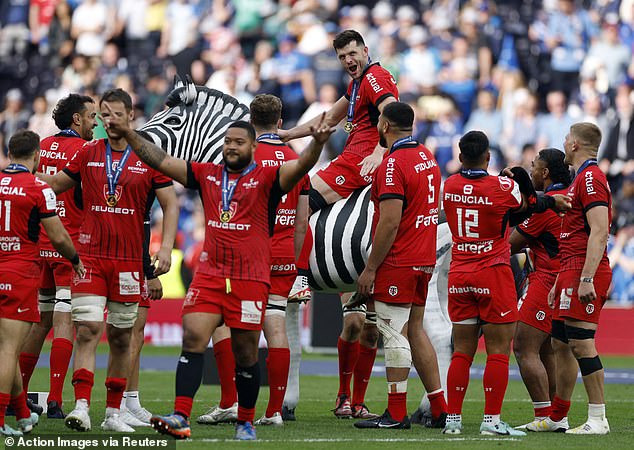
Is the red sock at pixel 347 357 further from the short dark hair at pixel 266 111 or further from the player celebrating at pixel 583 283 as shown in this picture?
the short dark hair at pixel 266 111

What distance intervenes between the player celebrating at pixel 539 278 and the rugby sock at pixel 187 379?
354cm

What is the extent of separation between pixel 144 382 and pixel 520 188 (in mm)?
7481

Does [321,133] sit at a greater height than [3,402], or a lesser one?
greater

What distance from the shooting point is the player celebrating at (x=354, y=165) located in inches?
493

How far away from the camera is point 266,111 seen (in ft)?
38.2

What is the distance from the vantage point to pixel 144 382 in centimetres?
1677

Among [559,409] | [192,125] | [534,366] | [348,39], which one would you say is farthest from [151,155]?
[559,409]

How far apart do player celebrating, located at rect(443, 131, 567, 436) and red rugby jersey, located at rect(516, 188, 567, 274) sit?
1051mm

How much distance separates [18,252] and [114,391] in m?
1.46

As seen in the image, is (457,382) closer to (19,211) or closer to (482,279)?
(482,279)

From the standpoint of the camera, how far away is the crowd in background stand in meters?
24.8

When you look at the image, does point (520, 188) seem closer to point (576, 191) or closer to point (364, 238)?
point (576, 191)

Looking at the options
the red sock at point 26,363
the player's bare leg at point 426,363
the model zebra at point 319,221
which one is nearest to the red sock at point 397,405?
the player's bare leg at point 426,363

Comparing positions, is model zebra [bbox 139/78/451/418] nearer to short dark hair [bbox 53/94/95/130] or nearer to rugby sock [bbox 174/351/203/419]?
short dark hair [bbox 53/94/95/130]
